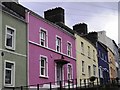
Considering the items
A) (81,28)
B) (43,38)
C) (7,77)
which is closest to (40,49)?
(43,38)

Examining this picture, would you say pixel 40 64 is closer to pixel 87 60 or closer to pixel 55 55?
pixel 55 55

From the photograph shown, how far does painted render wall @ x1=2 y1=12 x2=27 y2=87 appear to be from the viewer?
22.7 m

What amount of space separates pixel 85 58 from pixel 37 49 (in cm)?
1332

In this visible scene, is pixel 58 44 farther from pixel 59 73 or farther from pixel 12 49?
pixel 12 49

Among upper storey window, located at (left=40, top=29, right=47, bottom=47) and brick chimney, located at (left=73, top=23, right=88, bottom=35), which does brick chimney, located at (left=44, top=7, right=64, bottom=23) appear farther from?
upper storey window, located at (left=40, top=29, right=47, bottom=47)

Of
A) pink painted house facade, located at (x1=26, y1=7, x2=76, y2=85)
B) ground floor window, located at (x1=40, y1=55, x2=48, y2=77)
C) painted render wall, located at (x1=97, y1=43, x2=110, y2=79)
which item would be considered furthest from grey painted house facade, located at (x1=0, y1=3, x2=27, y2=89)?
painted render wall, located at (x1=97, y1=43, x2=110, y2=79)

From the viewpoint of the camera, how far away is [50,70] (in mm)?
28531

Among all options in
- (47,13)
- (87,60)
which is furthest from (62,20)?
(87,60)

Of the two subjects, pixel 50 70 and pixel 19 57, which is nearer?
pixel 19 57

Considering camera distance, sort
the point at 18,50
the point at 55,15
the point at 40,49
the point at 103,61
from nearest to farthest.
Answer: the point at 18,50 → the point at 40,49 → the point at 55,15 → the point at 103,61

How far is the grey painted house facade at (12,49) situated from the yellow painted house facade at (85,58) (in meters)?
12.4

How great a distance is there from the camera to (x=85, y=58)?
128 ft

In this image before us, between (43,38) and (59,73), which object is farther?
(59,73)

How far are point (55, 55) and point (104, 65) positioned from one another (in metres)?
21.5
